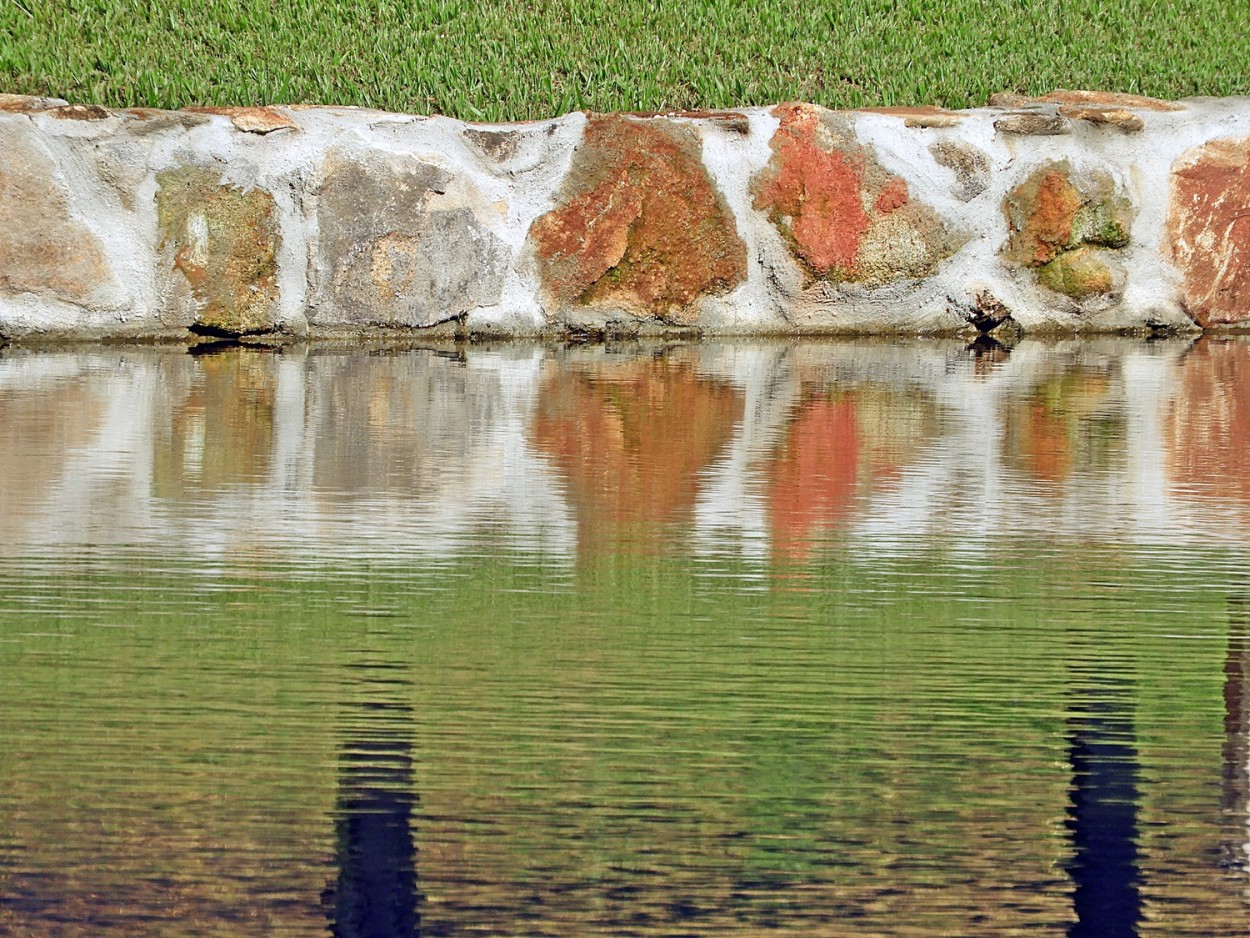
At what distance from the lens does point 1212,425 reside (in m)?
4.62

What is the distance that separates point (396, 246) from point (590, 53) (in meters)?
1.16

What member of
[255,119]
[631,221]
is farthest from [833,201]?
[255,119]

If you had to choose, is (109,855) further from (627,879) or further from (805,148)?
(805,148)

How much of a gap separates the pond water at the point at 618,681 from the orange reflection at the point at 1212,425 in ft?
0.09

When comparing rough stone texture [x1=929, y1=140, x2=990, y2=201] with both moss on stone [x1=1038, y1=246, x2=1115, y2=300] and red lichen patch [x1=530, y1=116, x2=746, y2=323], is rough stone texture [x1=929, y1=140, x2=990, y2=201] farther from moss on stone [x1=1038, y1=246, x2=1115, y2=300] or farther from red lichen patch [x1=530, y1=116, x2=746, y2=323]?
red lichen patch [x1=530, y1=116, x2=746, y2=323]

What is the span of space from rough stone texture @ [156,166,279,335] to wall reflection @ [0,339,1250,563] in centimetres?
32

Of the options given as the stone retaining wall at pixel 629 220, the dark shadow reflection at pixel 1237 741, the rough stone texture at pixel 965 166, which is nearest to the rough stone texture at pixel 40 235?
the stone retaining wall at pixel 629 220

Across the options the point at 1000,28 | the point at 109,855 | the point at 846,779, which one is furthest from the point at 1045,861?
the point at 1000,28

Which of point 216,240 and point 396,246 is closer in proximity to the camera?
point 216,240

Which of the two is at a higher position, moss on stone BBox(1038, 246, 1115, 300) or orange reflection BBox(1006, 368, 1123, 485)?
moss on stone BBox(1038, 246, 1115, 300)

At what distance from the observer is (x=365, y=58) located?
6781mm

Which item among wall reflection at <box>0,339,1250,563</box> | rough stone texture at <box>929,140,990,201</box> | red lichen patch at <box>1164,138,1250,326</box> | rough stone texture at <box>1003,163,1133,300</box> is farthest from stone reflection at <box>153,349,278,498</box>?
red lichen patch at <box>1164,138,1250,326</box>

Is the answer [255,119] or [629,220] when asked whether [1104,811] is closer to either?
[629,220]

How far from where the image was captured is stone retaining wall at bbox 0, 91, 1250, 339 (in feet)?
20.0
